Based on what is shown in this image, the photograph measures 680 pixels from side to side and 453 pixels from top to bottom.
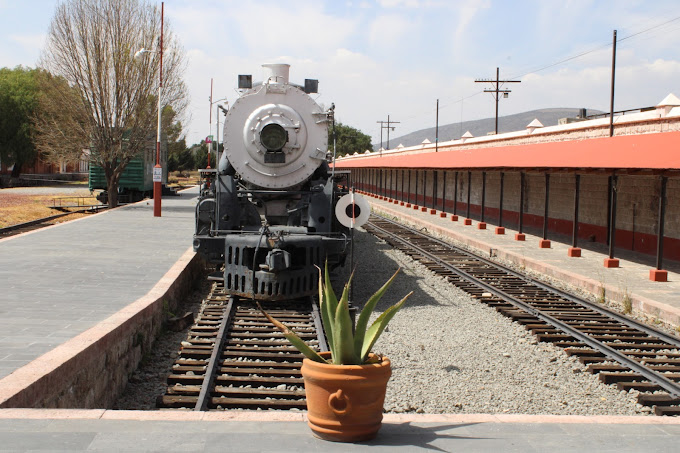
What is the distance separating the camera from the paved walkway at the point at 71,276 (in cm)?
709

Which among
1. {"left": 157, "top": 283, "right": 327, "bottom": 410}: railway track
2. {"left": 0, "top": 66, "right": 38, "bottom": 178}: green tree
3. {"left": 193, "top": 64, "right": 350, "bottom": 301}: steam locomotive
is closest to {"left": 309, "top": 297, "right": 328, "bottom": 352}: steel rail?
{"left": 157, "top": 283, "right": 327, "bottom": 410}: railway track

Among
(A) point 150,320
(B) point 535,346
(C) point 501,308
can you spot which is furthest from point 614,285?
(A) point 150,320

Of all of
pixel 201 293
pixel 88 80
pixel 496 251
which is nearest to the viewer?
pixel 201 293

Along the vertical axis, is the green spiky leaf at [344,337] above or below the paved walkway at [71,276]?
above

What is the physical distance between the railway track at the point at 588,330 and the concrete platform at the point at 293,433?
2.02 meters

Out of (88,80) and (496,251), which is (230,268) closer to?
(496,251)

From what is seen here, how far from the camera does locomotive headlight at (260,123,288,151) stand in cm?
1145

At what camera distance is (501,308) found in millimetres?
11023

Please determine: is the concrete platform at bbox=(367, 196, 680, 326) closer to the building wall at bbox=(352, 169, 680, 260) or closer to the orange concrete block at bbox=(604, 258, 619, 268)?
the orange concrete block at bbox=(604, 258, 619, 268)

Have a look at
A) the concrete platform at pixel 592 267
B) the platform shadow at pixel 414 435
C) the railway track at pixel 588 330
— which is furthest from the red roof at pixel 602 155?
the platform shadow at pixel 414 435

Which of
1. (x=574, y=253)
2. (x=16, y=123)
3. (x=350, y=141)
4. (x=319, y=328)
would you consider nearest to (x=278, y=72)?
(x=319, y=328)

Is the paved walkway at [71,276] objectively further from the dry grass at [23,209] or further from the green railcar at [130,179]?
the green railcar at [130,179]

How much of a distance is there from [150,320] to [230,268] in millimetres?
2020

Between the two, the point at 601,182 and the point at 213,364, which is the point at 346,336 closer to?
the point at 213,364
